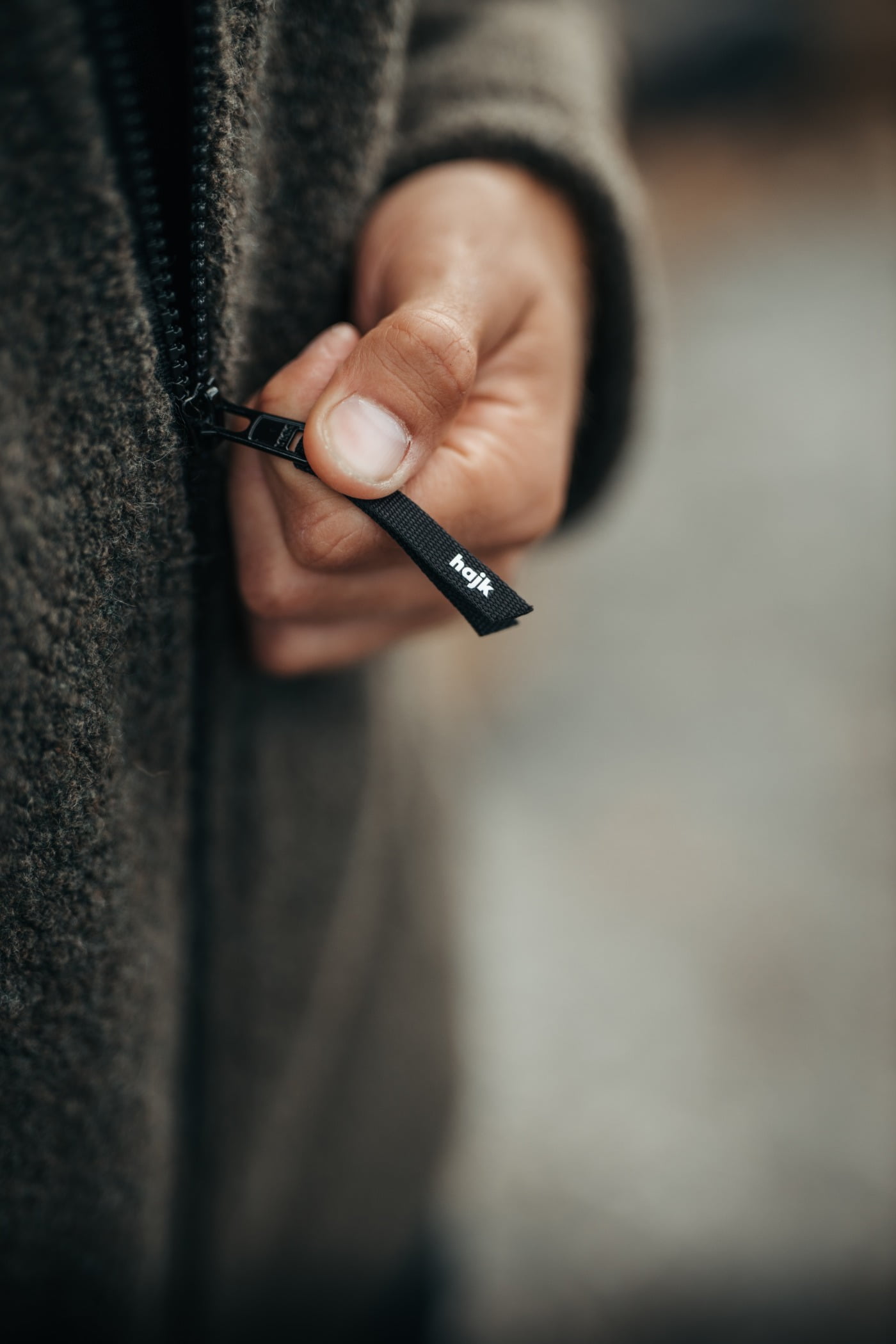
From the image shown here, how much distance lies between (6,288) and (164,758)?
0.68 ft

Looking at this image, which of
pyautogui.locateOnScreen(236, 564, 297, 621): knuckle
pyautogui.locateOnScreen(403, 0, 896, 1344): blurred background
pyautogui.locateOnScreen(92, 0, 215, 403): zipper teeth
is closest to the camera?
pyautogui.locateOnScreen(92, 0, 215, 403): zipper teeth

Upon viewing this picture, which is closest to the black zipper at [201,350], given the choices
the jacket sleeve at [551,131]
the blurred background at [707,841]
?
the jacket sleeve at [551,131]

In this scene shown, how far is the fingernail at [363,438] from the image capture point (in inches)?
11.7

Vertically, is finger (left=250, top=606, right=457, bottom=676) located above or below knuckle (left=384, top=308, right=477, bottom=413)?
below

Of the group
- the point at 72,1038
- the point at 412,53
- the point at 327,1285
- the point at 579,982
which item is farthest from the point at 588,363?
the point at 579,982

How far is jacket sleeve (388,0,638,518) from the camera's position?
1.44 ft

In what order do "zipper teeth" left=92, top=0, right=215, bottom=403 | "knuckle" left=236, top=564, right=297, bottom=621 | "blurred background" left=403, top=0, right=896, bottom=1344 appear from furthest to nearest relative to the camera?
"blurred background" left=403, top=0, right=896, bottom=1344
"knuckle" left=236, top=564, right=297, bottom=621
"zipper teeth" left=92, top=0, right=215, bottom=403

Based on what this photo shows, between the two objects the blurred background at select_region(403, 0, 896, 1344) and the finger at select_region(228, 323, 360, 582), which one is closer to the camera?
the finger at select_region(228, 323, 360, 582)

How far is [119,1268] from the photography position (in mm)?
428

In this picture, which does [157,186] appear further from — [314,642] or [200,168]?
[314,642]

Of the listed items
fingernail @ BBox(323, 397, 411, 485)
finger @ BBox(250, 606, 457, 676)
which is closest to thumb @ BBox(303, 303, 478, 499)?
fingernail @ BBox(323, 397, 411, 485)

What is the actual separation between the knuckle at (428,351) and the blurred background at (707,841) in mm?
311

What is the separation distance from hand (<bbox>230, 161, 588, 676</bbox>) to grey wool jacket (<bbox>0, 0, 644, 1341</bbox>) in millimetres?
23

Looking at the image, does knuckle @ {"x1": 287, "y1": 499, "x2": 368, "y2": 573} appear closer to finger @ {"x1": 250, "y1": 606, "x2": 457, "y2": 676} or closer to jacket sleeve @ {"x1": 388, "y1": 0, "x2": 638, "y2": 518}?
finger @ {"x1": 250, "y1": 606, "x2": 457, "y2": 676}
